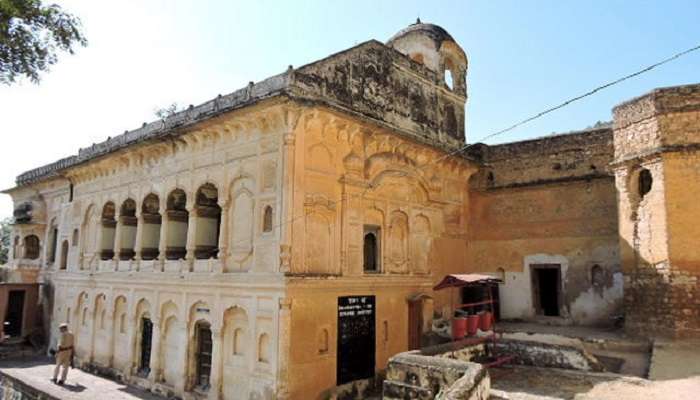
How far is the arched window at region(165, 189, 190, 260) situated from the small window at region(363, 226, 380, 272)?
5098mm

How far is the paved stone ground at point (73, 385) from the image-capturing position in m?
12.6

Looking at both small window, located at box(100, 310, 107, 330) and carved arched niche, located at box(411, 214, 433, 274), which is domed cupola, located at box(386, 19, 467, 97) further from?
small window, located at box(100, 310, 107, 330)

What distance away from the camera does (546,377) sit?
29.5 feet

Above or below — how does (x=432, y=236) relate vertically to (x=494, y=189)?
below

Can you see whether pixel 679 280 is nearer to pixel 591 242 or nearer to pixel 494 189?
pixel 591 242

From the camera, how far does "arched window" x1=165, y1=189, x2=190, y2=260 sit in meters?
13.7

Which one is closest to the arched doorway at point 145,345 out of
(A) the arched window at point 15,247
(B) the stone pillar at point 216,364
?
(B) the stone pillar at point 216,364

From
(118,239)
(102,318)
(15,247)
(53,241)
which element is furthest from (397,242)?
(15,247)

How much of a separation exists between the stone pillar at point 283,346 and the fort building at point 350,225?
27 millimetres

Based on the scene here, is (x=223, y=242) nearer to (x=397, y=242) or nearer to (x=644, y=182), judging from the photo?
(x=397, y=242)

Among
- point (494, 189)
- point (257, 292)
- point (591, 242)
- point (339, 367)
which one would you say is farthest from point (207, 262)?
point (591, 242)

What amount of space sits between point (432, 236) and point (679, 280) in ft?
19.0

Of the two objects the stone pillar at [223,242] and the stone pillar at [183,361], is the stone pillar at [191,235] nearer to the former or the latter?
the stone pillar at [223,242]

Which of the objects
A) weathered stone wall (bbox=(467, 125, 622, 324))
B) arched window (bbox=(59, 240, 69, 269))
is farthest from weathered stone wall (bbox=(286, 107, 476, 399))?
arched window (bbox=(59, 240, 69, 269))
